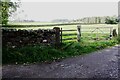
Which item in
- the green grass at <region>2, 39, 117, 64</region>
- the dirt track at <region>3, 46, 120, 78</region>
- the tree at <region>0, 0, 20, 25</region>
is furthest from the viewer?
the tree at <region>0, 0, 20, 25</region>

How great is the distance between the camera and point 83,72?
29.2 feet

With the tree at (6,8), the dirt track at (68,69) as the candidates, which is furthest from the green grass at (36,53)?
the tree at (6,8)

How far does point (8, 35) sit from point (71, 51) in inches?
136

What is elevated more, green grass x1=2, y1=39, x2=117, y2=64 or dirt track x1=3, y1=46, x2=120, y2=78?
green grass x1=2, y1=39, x2=117, y2=64

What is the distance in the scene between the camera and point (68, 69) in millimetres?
9453

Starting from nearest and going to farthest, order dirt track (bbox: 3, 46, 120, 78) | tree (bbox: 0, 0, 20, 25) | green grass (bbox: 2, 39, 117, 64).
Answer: dirt track (bbox: 3, 46, 120, 78) → green grass (bbox: 2, 39, 117, 64) → tree (bbox: 0, 0, 20, 25)

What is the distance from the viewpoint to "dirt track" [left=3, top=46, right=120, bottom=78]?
843cm

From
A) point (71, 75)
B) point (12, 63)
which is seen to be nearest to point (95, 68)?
point (71, 75)

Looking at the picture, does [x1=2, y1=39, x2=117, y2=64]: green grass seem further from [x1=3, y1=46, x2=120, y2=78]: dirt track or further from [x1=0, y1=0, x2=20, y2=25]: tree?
[x1=0, y1=0, x2=20, y2=25]: tree

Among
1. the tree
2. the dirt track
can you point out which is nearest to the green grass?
the dirt track

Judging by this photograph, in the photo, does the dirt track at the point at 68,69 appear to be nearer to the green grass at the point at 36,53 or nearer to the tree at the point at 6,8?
the green grass at the point at 36,53

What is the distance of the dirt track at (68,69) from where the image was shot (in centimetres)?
843

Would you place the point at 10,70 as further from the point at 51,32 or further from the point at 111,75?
the point at 51,32

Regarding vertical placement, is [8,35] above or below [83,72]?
above
